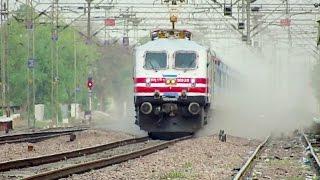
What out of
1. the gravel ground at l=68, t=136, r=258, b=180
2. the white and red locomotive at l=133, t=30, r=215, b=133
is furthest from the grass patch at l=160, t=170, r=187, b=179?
the white and red locomotive at l=133, t=30, r=215, b=133

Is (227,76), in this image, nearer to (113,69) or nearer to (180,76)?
(180,76)

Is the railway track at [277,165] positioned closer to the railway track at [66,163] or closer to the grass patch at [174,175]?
the grass patch at [174,175]

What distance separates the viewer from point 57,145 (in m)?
24.9

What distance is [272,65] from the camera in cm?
7119

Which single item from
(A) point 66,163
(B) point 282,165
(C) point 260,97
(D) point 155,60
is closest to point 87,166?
(A) point 66,163

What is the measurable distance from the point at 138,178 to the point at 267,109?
1850 inches

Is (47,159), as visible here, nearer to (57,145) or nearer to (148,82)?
(57,145)

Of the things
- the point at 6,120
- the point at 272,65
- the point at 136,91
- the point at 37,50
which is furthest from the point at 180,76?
the point at 272,65

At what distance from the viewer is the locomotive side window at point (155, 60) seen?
27.9 m

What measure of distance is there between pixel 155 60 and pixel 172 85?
1.28m

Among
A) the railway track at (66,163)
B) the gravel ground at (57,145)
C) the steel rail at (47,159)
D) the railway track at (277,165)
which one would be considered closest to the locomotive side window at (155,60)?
the gravel ground at (57,145)

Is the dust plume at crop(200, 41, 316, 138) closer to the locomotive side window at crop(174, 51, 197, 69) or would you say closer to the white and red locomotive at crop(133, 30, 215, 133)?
the white and red locomotive at crop(133, 30, 215, 133)

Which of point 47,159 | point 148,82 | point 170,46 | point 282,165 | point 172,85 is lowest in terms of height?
point 282,165

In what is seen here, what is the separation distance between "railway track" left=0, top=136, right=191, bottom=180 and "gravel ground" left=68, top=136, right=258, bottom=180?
258 millimetres
